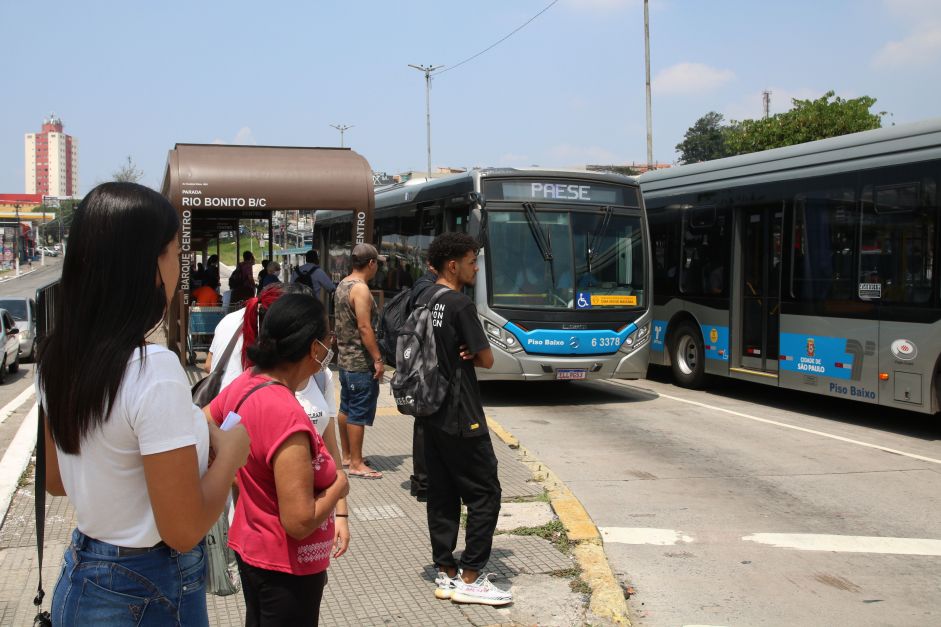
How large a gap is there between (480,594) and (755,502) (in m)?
3.26

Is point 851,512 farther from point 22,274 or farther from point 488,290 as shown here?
point 22,274

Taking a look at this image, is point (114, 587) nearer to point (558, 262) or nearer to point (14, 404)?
point (558, 262)

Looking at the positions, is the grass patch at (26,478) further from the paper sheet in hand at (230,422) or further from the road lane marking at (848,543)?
the paper sheet in hand at (230,422)

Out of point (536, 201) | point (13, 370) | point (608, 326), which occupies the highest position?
point (536, 201)

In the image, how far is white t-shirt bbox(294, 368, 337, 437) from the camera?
12.0 ft

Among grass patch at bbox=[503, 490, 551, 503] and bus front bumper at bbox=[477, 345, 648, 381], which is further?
bus front bumper at bbox=[477, 345, 648, 381]

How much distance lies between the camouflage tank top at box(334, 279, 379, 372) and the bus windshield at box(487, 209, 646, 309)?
4.75m

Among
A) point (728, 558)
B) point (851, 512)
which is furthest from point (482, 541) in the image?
point (851, 512)

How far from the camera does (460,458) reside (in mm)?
4680

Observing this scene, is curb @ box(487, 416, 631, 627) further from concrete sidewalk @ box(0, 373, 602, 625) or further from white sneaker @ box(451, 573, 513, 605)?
white sneaker @ box(451, 573, 513, 605)

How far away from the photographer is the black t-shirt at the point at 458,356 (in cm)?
466

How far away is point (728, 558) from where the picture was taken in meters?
5.71

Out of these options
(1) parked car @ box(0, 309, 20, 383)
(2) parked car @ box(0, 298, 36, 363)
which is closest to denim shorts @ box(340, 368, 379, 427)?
(1) parked car @ box(0, 309, 20, 383)

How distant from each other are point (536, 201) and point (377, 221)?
22.7ft
